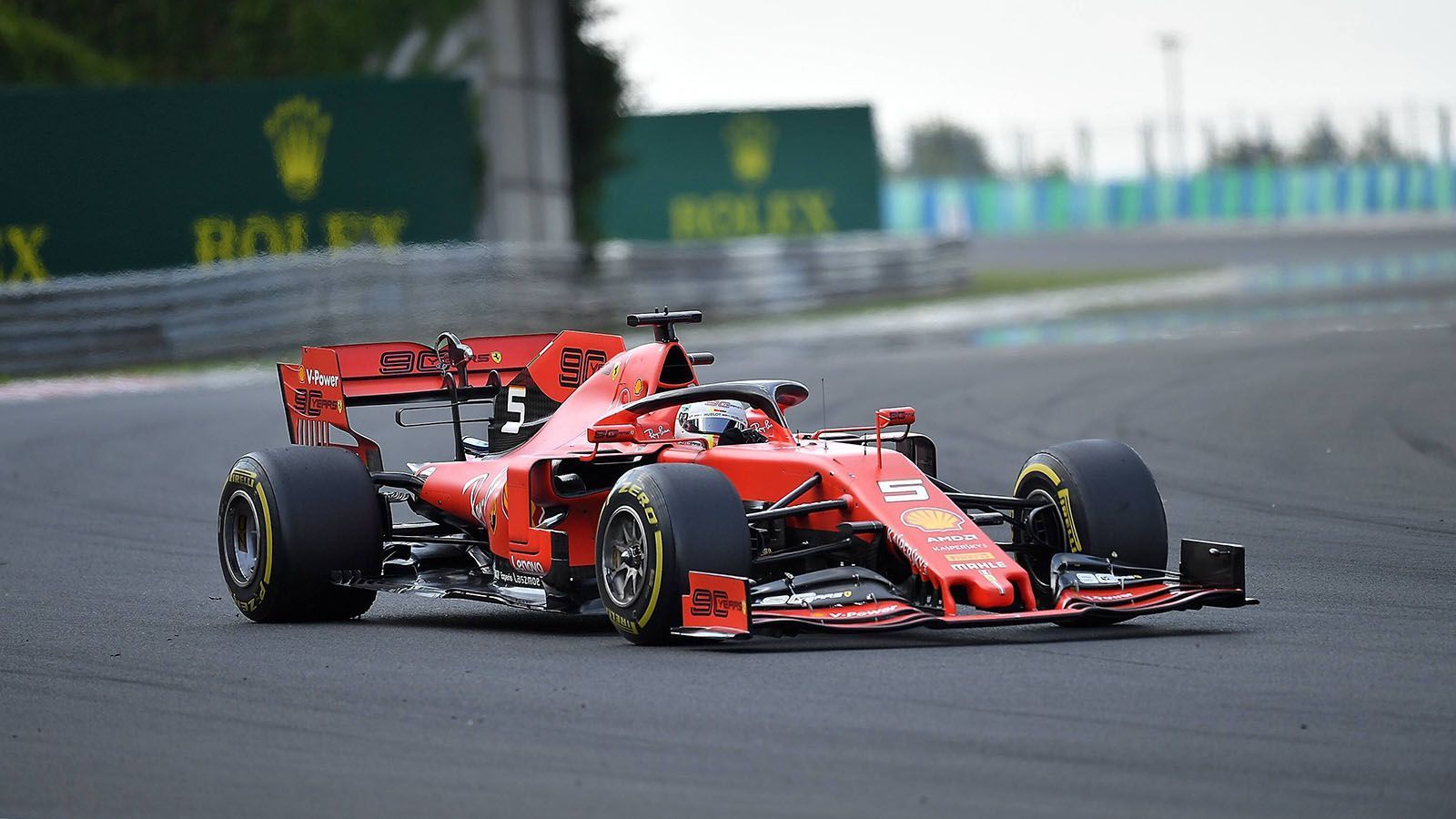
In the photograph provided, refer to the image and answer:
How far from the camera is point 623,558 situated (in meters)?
8.02

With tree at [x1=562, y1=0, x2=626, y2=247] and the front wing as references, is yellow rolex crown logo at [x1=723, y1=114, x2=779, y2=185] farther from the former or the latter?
the front wing

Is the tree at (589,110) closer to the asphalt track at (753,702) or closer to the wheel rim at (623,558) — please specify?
the asphalt track at (753,702)

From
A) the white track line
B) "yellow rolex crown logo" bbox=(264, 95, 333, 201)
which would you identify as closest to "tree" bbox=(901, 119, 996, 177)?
"yellow rolex crown logo" bbox=(264, 95, 333, 201)

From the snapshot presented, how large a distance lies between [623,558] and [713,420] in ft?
3.31

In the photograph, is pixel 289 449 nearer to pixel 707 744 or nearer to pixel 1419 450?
pixel 707 744

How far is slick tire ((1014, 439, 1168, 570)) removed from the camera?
8.29 meters

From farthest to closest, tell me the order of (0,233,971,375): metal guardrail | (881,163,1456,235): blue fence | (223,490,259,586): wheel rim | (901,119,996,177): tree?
(901,119,996,177): tree < (881,163,1456,235): blue fence < (0,233,971,375): metal guardrail < (223,490,259,586): wheel rim

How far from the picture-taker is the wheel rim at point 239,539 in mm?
9531

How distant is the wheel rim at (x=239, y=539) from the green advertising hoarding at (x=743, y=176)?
2415 cm

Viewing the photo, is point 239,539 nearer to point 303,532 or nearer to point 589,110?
point 303,532

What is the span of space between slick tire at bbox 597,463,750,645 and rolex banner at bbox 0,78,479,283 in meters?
→ 17.8

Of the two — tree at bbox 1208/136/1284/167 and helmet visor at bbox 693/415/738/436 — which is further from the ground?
tree at bbox 1208/136/1284/167

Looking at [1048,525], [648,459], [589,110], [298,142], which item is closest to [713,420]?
[648,459]

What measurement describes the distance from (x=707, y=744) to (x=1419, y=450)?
28.9 ft
